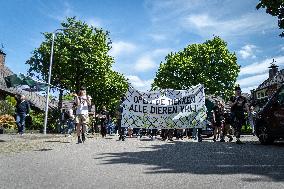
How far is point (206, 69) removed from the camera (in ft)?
186

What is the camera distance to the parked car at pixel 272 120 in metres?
12.6

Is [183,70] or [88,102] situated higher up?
[183,70]

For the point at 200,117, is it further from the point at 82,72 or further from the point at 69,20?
the point at 69,20

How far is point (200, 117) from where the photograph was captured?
56.0 ft

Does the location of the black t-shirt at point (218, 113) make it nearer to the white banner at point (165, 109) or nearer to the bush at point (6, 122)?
the white banner at point (165, 109)

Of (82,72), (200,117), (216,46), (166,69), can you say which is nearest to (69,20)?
(82,72)

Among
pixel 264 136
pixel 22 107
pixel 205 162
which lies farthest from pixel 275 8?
pixel 22 107

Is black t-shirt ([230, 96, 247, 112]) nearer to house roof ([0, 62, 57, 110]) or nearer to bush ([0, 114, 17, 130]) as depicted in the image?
bush ([0, 114, 17, 130])

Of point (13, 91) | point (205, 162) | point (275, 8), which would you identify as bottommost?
point (205, 162)

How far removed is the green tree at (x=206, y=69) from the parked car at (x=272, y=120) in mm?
42067

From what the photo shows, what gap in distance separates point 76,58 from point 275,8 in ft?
104

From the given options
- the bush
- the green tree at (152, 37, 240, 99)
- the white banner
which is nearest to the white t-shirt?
the white banner

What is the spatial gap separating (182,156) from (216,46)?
5080 cm

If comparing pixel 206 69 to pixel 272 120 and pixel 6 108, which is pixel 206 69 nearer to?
pixel 6 108
